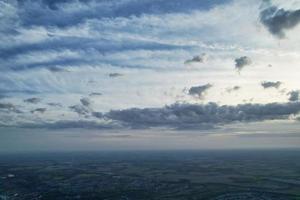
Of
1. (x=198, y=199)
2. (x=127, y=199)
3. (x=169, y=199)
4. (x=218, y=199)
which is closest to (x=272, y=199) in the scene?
(x=218, y=199)

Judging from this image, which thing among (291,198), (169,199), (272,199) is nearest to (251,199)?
(272,199)

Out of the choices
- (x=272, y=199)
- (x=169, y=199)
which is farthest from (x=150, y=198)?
(x=272, y=199)

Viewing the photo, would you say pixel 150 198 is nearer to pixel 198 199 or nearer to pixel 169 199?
pixel 169 199

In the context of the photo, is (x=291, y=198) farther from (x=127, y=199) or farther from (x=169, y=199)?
(x=127, y=199)

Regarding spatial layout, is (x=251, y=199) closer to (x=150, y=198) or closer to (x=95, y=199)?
(x=150, y=198)

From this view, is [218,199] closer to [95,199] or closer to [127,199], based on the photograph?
[127,199]

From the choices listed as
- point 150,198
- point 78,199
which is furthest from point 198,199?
point 78,199
